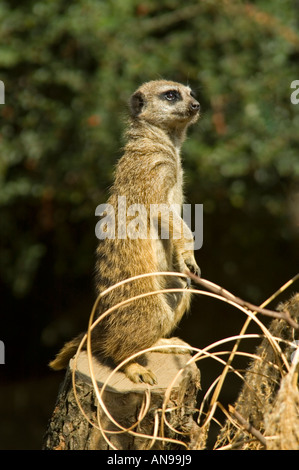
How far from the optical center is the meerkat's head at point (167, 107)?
10.2 feet

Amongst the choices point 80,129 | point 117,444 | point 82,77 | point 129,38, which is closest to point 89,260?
point 80,129

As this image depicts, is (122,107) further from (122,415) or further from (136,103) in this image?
(122,415)

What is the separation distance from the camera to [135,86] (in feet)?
14.1

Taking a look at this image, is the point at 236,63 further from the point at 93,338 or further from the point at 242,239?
the point at 93,338

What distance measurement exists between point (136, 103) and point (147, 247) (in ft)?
2.92

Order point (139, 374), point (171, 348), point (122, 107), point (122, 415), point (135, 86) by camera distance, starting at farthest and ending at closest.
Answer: point (135, 86) → point (122, 107) → point (171, 348) → point (139, 374) → point (122, 415)

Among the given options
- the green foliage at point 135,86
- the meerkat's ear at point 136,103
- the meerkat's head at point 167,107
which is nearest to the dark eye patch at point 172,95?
the meerkat's head at point 167,107

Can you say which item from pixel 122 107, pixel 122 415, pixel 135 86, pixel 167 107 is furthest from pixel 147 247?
pixel 135 86

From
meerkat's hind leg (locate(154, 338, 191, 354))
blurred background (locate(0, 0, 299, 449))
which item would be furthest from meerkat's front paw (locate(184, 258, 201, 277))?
blurred background (locate(0, 0, 299, 449))

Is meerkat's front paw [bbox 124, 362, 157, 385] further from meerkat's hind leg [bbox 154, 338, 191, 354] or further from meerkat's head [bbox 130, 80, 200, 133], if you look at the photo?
meerkat's head [bbox 130, 80, 200, 133]

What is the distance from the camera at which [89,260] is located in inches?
188

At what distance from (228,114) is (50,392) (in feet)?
9.78

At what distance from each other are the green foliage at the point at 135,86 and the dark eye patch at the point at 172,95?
1004 mm

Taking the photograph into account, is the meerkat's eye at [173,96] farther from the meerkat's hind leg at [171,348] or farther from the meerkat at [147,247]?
the meerkat's hind leg at [171,348]
